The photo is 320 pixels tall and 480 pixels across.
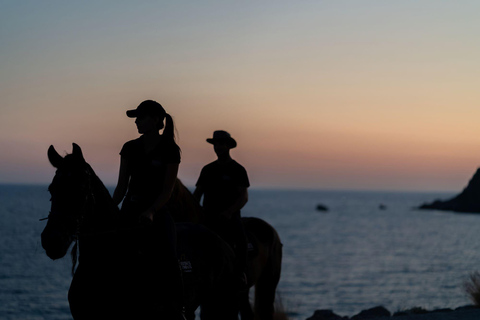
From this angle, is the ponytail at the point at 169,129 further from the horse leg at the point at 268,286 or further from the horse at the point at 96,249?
the horse leg at the point at 268,286

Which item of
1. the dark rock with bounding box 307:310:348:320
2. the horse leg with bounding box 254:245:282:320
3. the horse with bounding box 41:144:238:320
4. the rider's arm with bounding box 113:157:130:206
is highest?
the rider's arm with bounding box 113:157:130:206

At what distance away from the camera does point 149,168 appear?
5.98m

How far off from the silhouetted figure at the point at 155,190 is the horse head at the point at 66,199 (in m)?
0.74

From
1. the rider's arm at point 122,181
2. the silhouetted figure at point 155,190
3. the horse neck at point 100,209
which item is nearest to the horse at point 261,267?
the silhouetted figure at point 155,190

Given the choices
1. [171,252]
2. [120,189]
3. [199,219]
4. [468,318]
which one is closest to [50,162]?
[120,189]

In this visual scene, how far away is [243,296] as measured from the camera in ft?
35.5

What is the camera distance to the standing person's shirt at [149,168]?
5.96 metres

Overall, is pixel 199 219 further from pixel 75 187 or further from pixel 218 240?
pixel 75 187

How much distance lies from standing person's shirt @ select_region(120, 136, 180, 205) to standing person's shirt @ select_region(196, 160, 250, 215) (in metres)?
3.53

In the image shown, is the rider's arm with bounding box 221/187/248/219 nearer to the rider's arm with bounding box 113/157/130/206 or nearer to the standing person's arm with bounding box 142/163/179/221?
the rider's arm with bounding box 113/157/130/206

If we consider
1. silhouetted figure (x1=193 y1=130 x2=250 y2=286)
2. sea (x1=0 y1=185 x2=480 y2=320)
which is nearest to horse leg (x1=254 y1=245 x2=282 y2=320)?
silhouetted figure (x1=193 y1=130 x2=250 y2=286)

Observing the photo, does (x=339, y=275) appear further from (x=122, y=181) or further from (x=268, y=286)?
(x=122, y=181)

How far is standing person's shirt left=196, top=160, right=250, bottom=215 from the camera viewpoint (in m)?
9.57

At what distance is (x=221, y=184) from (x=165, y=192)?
375cm
